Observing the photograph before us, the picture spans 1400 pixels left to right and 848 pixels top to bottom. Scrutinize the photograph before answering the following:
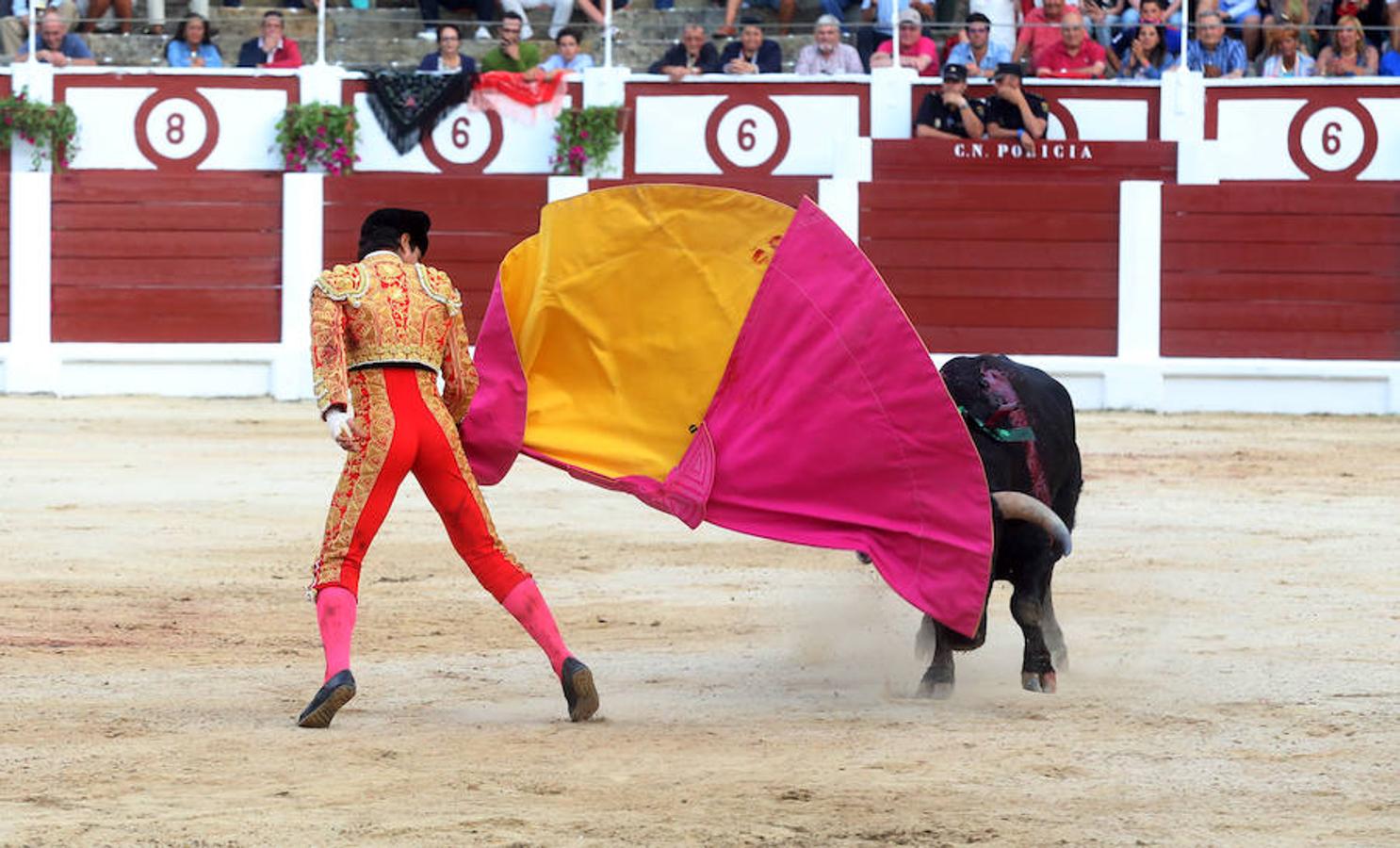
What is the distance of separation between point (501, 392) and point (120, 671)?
1036 millimetres

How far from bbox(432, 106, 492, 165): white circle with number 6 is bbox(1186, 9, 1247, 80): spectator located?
3.77m

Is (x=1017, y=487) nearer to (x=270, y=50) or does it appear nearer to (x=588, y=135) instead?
(x=588, y=135)

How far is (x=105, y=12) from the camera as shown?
516 inches

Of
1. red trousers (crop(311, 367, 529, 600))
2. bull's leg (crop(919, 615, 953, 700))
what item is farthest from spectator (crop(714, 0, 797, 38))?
red trousers (crop(311, 367, 529, 600))

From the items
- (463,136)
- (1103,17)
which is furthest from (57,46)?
(1103,17)

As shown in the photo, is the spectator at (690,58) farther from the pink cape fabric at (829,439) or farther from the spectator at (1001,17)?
the pink cape fabric at (829,439)

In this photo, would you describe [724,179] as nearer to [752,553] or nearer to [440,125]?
[440,125]

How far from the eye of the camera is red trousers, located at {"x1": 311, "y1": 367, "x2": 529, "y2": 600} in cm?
446

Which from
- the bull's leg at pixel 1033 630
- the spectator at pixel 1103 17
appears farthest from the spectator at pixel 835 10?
the bull's leg at pixel 1033 630

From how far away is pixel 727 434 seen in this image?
483 centimetres

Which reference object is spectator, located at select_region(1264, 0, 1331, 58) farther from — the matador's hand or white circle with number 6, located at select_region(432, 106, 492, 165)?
the matador's hand

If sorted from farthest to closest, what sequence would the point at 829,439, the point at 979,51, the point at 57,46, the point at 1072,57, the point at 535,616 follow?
the point at 57,46
the point at 1072,57
the point at 979,51
the point at 829,439
the point at 535,616

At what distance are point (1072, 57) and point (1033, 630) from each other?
7873mm

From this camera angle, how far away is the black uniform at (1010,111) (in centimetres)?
1198
